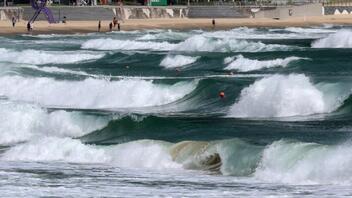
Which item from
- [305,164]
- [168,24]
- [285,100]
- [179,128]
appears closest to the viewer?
[305,164]

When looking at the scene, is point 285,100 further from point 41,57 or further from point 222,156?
point 41,57

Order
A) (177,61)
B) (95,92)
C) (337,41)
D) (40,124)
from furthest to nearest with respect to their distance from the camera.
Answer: (337,41)
(177,61)
(95,92)
(40,124)

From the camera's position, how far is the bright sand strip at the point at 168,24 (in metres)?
87.2

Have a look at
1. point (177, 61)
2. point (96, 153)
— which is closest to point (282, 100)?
point (96, 153)

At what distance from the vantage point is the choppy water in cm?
1919

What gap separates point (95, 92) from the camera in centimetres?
3847

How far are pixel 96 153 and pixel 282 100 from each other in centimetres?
869

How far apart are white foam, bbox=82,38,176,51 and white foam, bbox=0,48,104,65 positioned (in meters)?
8.31

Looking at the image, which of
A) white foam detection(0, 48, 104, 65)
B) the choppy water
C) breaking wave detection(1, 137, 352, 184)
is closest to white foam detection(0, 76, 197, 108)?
the choppy water

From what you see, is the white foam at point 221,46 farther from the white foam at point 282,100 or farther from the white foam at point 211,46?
the white foam at point 282,100

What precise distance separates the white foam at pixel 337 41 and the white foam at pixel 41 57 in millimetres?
14755

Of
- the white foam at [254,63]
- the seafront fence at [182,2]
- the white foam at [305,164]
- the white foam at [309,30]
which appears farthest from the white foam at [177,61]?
the seafront fence at [182,2]

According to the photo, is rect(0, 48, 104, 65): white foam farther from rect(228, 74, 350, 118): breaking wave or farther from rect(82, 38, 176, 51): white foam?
rect(228, 74, 350, 118): breaking wave

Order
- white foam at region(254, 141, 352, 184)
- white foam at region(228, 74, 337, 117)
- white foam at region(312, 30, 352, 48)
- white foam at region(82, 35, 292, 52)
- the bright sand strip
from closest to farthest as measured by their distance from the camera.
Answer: white foam at region(254, 141, 352, 184), white foam at region(228, 74, 337, 117), white foam at region(82, 35, 292, 52), white foam at region(312, 30, 352, 48), the bright sand strip
